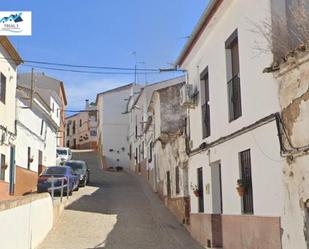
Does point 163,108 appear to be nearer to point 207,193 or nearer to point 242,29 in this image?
point 207,193

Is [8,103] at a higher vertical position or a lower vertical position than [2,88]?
lower

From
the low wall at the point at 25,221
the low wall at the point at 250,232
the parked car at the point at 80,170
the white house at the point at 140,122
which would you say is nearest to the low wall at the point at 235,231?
the low wall at the point at 250,232

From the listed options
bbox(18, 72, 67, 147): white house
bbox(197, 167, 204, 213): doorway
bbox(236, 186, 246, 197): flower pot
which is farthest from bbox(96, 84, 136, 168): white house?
bbox(236, 186, 246, 197): flower pot

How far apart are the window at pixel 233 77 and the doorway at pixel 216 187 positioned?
2.20 m

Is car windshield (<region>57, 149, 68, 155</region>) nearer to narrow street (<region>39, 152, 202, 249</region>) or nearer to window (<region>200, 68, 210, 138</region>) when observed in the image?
narrow street (<region>39, 152, 202, 249</region>)

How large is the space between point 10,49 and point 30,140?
6.98 m

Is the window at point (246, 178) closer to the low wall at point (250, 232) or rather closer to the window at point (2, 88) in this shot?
the low wall at point (250, 232)

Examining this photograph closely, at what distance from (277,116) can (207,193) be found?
20.1 ft

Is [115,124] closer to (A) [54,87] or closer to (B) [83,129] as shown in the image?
(A) [54,87]

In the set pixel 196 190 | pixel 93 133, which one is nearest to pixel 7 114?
pixel 196 190

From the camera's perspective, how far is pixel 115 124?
5622 cm

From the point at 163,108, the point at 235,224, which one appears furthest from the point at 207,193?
the point at 163,108

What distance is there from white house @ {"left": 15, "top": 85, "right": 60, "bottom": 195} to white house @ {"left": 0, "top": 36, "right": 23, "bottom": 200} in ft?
3.45

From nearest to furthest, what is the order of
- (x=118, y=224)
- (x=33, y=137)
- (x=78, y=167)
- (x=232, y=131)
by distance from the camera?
(x=232, y=131)
(x=118, y=224)
(x=33, y=137)
(x=78, y=167)
